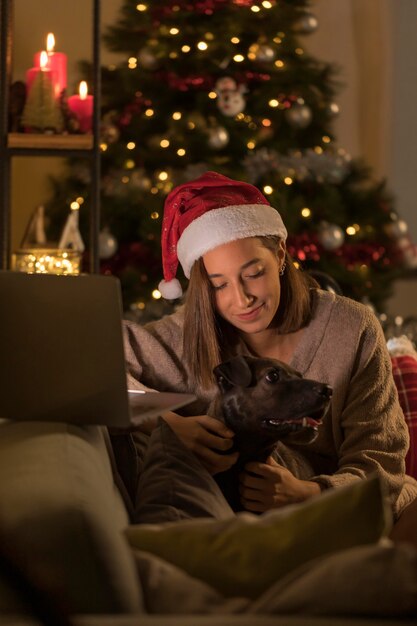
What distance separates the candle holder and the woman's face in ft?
6.09

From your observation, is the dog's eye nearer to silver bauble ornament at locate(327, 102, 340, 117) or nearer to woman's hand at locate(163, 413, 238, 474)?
woman's hand at locate(163, 413, 238, 474)

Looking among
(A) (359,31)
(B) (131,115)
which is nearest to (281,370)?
(B) (131,115)

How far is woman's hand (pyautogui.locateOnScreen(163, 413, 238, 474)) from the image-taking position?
76.6 inches

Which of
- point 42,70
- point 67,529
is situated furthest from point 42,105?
point 67,529

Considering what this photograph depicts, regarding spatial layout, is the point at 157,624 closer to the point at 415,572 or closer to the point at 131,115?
the point at 415,572

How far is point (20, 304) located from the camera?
65.9 inches

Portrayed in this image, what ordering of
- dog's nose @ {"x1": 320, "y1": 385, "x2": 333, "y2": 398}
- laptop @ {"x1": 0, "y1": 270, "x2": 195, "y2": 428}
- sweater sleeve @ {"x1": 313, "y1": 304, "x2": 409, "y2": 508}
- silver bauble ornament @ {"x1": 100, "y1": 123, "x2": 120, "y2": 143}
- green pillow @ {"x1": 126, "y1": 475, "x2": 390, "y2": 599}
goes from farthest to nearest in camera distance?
silver bauble ornament @ {"x1": 100, "y1": 123, "x2": 120, "y2": 143}
sweater sleeve @ {"x1": 313, "y1": 304, "x2": 409, "y2": 508}
dog's nose @ {"x1": 320, "y1": 385, "x2": 333, "y2": 398}
laptop @ {"x1": 0, "y1": 270, "x2": 195, "y2": 428}
green pillow @ {"x1": 126, "y1": 475, "x2": 390, "y2": 599}

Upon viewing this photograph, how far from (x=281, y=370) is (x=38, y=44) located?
424 cm

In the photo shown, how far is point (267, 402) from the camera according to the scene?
192cm

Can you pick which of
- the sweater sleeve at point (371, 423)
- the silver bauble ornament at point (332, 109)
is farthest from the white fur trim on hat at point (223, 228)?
the silver bauble ornament at point (332, 109)

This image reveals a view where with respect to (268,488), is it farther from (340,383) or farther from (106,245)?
(106,245)

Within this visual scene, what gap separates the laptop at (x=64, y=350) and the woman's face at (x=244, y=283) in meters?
0.55

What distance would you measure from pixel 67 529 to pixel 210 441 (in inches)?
26.5

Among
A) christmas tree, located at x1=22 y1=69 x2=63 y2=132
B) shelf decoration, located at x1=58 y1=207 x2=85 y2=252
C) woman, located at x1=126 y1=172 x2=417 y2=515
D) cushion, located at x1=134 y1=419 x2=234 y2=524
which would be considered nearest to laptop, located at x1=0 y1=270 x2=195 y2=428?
cushion, located at x1=134 y1=419 x2=234 y2=524
